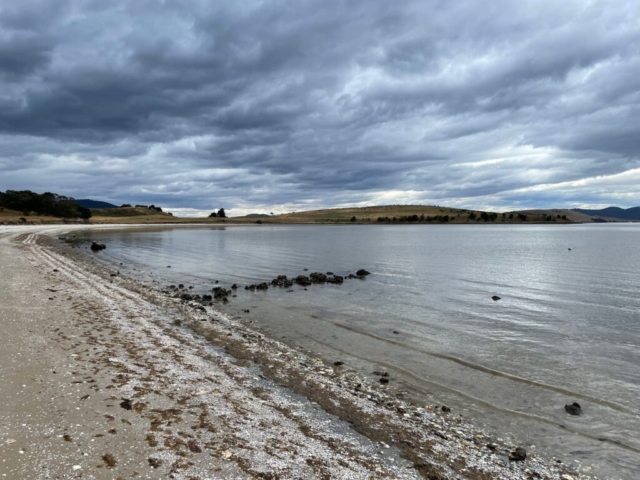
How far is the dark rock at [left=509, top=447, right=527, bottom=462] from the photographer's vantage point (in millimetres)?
7232

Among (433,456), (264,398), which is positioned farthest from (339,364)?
(433,456)

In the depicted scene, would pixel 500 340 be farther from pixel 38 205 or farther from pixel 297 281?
pixel 38 205

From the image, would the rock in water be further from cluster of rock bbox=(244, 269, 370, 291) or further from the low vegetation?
the low vegetation

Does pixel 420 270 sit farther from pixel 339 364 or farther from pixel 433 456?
pixel 433 456

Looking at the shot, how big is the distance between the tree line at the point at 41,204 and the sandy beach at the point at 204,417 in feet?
545

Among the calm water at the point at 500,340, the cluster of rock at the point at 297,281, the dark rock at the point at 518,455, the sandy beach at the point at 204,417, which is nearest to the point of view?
the sandy beach at the point at 204,417

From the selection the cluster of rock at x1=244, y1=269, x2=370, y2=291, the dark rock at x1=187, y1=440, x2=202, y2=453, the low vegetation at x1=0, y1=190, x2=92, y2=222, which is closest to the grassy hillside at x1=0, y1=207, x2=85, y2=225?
the low vegetation at x1=0, y1=190, x2=92, y2=222

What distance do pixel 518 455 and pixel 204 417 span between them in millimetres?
6098

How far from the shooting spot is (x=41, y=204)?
15138 centimetres

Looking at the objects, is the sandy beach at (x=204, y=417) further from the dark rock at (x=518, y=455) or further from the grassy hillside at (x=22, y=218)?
the grassy hillside at (x=22, y=218)

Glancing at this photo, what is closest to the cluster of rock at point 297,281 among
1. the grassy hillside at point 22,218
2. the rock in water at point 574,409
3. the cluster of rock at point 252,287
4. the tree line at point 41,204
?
the cluster of rock at point 252,287

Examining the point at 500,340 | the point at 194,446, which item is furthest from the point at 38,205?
the point at 194,446

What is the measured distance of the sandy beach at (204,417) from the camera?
5.66 meters

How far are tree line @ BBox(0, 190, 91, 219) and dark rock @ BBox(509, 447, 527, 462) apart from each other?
175130mm
